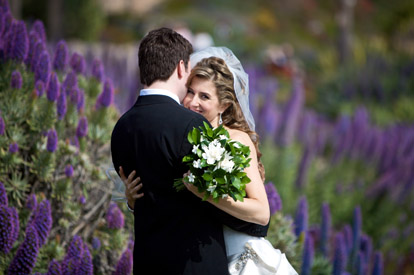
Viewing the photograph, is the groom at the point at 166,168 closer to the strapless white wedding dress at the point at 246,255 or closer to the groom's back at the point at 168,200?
the groom's back at the point at 168,200

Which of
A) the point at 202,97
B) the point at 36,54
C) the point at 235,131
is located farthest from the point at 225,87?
the point at 36,54

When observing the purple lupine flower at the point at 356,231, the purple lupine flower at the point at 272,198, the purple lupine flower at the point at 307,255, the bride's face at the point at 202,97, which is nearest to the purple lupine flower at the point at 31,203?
the bride's face at the point at 202,97

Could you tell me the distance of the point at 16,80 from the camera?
3584 millimetres

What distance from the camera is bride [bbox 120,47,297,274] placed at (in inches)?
94.0

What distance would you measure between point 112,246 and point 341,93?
901 centimetres

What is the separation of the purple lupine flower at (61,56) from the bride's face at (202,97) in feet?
5.61

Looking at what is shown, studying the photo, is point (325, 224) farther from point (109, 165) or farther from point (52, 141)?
point (52, 141)

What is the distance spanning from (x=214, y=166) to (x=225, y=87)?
0.63m

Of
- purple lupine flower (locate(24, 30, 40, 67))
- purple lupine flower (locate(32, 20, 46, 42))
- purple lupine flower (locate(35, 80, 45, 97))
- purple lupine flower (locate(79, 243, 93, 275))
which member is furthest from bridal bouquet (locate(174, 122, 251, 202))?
purple lupine flower (locate(32, 20, 46, 42))

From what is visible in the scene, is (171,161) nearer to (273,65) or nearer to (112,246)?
(112,246)

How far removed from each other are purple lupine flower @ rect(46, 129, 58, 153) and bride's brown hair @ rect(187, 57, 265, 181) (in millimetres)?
1160

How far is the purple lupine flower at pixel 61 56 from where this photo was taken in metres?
4.05

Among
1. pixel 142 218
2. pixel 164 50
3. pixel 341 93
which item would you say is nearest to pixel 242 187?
pixel 142 218

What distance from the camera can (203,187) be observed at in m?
2.21
